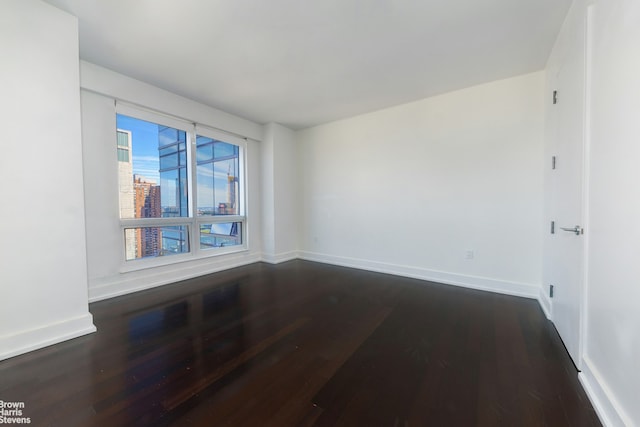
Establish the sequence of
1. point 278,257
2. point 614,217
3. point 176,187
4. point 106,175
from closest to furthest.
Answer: point 614,217 → point 106,175 → point 176,187 → point 278,257

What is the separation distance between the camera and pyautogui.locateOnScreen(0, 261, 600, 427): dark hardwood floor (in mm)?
1298

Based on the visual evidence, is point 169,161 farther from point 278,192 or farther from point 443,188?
point 443,188

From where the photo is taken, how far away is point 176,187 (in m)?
3.71

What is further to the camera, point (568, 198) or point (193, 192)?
point (193, 192)

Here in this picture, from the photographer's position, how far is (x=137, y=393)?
4.73 feet

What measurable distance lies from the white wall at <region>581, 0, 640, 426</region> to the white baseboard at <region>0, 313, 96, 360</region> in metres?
3.64

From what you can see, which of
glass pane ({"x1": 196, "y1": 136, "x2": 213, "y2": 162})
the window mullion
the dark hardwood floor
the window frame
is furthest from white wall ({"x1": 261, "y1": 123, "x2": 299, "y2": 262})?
the dark hardwood floor

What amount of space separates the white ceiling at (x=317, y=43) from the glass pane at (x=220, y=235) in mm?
2134

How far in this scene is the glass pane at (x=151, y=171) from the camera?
314 cm

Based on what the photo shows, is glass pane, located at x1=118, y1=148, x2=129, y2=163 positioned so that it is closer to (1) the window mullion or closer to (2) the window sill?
(1) the window mullion

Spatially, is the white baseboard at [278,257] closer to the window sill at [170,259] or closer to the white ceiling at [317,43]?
the window sill at [170,259]

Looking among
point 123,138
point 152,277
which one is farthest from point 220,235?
Answer: point 123,138

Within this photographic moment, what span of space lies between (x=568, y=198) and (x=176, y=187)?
4582 mm

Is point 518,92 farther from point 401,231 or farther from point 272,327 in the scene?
point 272,327
